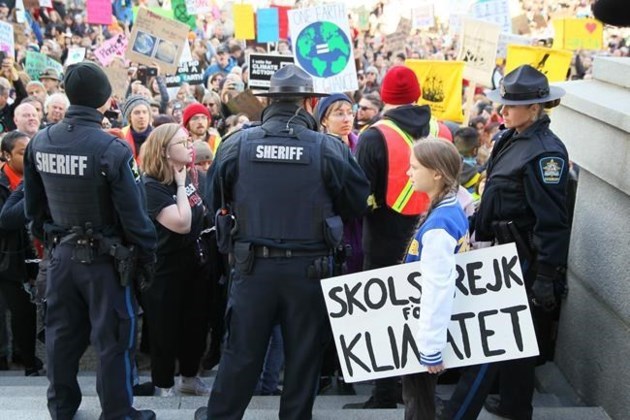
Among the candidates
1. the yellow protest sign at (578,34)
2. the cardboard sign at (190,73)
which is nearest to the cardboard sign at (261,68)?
the cardboard sign at (190,73)

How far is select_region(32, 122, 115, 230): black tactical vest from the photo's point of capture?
145 inches

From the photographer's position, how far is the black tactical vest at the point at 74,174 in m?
3.68

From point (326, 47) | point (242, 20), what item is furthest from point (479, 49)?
point (242, 20)

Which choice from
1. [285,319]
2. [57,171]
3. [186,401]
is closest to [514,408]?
[285,319]

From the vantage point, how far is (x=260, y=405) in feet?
14.6

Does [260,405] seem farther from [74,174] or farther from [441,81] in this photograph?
[441,81]

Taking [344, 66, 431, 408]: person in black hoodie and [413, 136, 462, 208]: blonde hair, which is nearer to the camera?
[413, 136, 462, 208]: blonde hair

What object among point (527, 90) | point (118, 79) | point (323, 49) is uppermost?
point (527, 90)

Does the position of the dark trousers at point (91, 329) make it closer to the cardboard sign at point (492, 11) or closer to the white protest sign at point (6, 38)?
the white protest sign at point (6, 38)

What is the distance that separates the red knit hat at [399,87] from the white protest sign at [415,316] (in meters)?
1.53

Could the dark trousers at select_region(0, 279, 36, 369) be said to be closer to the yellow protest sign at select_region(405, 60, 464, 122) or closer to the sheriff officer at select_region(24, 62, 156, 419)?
the sheriff officer at select_region(24, 62, 156, 419)

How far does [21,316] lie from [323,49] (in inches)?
180

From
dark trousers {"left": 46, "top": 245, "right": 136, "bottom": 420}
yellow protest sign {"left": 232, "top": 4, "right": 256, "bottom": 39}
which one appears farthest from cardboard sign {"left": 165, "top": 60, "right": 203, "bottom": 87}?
dark trousers {"left": 46, "top": 245, "right": 136, "bottom": 420}

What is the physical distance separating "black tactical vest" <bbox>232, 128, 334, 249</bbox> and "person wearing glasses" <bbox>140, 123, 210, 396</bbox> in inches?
31.2
